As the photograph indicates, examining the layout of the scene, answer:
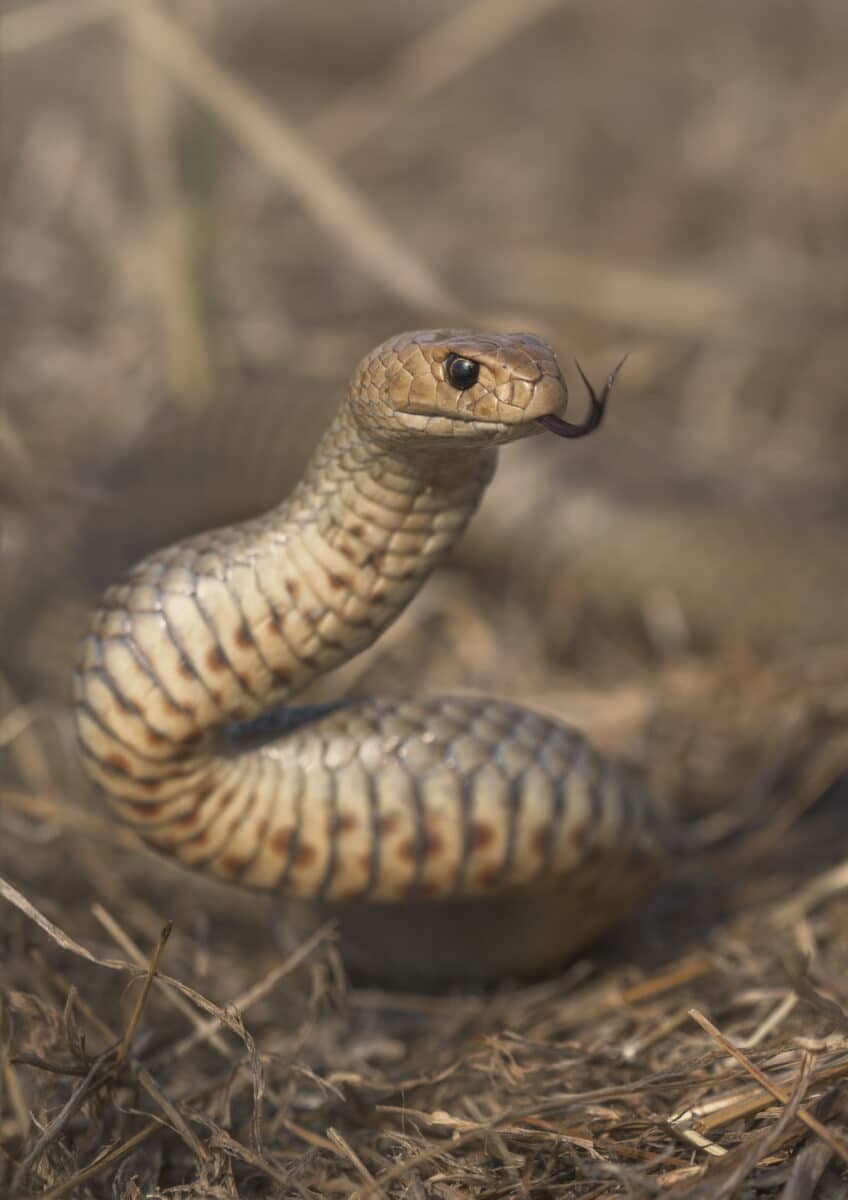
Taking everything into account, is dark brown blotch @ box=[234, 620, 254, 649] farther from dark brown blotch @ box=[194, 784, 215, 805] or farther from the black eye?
the black eye

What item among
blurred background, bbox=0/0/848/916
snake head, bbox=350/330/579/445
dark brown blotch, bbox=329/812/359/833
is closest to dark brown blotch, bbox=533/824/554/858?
dark brown blotch, bbox=329/812/359/833

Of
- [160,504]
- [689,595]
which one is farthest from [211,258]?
[689,595]

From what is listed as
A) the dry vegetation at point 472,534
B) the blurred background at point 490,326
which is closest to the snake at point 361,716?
the dry vegetation at point 472,534

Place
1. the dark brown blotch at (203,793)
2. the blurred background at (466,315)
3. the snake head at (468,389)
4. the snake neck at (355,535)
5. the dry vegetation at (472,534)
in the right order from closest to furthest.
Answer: the snake head at (468,389)
the dry vegetation at (472,534)
the snake neck at (355,535)
the dark brown blotch at (203,793)
the blurred background at (466,315)

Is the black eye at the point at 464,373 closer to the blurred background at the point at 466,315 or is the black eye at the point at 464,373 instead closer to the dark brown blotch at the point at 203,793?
the dark brown blotch at the point at 203,793

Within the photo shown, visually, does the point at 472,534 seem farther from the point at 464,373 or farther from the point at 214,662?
the point at 464,373

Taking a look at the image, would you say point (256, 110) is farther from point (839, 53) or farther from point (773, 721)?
point (839, 53)
